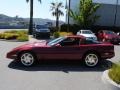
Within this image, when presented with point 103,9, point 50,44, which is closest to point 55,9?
point 103,9

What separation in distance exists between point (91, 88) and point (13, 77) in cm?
275

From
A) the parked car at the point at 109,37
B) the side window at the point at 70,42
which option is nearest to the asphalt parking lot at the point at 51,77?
the side window at the point at 70,42

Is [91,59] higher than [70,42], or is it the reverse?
[70,42]

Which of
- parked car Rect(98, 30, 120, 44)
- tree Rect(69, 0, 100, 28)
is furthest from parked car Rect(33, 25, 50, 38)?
tree Rect(69, 0, 100, 28)

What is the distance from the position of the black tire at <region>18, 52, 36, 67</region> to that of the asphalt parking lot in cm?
24

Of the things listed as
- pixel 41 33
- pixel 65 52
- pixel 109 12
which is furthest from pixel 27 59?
pixel 109 12

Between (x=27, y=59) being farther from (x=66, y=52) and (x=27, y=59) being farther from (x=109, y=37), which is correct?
(x=109, y=37)

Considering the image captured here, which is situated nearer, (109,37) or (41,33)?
(109,37)

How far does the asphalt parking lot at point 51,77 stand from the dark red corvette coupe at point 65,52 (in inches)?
13.9

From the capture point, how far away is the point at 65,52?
12.2 m

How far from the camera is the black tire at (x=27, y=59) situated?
1222 centimetres

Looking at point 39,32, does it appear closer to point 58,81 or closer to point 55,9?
point 58,81

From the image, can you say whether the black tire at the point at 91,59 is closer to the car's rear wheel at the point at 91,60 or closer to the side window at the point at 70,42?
the car's rear wheel at the point at 91,60

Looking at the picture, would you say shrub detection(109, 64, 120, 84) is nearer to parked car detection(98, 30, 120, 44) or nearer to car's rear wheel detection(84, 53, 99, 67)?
car's rear wheel detection(84, 53, 99, 67)
